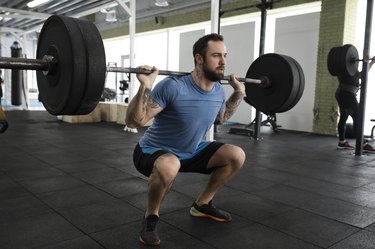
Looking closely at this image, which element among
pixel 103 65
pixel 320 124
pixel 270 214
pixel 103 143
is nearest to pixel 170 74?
pixel 103 65

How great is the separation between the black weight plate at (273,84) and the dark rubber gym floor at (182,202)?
2.05ft

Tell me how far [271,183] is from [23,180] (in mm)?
1839

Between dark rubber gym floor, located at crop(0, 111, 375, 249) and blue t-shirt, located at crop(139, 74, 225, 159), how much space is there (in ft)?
1.39

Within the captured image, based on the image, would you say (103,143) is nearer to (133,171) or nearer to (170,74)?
(133,171)

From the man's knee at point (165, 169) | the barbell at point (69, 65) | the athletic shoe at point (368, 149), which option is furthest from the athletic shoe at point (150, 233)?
the athletic shoe at point (368, 149)

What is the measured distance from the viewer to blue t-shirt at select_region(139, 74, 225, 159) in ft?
5.33

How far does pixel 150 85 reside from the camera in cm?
150

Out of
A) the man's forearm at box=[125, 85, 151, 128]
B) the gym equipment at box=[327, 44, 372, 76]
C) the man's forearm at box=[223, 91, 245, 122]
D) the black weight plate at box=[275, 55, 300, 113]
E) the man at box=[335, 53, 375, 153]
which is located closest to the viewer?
the man's forearm at box=[125, 85, 151, 128]

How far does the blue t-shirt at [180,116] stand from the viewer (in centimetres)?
162

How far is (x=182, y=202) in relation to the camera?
2152mm

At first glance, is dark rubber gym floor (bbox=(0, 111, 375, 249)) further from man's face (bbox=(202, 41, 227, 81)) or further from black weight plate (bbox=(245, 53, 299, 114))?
man's face (bbox=(202, 41, 227, 81))

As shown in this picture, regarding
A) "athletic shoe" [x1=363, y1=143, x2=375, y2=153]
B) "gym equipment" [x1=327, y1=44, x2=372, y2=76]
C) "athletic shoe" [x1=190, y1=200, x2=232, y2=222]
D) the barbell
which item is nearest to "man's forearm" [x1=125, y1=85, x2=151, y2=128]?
the barbell

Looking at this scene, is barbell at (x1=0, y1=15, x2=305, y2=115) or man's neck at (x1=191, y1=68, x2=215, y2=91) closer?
barbell at (x1=0, y1=15, x2=305, y2=115)

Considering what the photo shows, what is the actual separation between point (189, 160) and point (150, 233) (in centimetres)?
41
